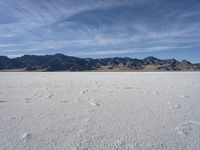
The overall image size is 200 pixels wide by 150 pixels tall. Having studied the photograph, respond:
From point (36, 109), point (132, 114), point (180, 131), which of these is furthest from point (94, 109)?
point (180, 131)

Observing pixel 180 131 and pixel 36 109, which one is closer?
pixel 180 131

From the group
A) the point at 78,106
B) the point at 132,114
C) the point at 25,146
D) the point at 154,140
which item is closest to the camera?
the point at 25,146

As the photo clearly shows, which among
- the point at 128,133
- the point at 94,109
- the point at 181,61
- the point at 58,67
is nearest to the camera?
the point at 128,133

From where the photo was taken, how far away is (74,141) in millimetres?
2893

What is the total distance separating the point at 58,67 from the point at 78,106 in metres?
152

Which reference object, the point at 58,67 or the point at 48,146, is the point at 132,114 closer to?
the point at 48,146

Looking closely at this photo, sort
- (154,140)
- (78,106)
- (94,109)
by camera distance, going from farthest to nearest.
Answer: (78,106)
(94,109)
(154,140)

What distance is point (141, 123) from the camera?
3.71 metres

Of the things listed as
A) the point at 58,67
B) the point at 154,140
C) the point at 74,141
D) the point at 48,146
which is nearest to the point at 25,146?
the point at 48,146

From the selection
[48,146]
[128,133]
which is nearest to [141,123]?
[128,133]

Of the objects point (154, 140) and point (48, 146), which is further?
point (154, 140)

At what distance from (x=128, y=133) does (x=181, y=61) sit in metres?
200

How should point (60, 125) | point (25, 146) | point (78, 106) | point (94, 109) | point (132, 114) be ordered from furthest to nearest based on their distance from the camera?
point (78, 106) → point (94, 109) → point (132, 114) → point (60, 125) → point (25, 146)

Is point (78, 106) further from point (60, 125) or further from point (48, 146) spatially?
point (48, 146)
